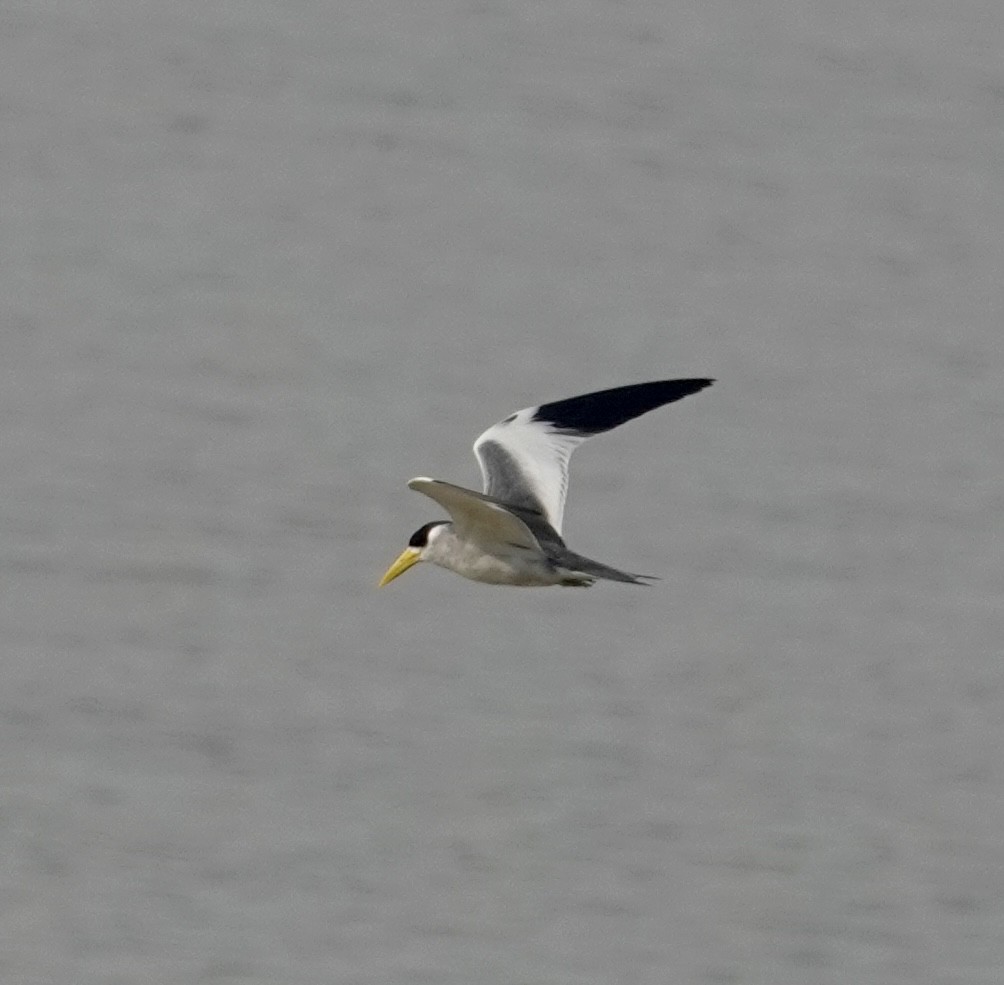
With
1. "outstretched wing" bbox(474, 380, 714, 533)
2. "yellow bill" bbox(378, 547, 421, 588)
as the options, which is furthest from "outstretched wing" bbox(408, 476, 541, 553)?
"outstretched wing" bbox(474, 380, 714, 533)

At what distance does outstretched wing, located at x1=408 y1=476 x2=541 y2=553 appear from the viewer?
12.0 meters

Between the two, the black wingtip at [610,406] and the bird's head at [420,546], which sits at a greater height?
the black wingtip at [610,406]

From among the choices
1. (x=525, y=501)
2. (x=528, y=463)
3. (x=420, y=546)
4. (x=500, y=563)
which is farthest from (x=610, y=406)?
(x=500, y=563)

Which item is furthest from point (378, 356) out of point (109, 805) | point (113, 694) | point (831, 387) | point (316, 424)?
point (109, 805)

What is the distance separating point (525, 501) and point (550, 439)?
0.66 m

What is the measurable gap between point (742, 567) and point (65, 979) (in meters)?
5.63

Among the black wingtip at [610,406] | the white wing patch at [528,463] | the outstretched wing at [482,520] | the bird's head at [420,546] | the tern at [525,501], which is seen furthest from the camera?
the black wingtip at [610,406]

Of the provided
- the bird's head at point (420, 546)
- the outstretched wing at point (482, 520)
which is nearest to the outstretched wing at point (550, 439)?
the bird's head at point (420, 546)

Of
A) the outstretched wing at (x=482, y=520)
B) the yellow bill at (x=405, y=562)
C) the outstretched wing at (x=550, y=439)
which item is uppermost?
the outstretched wing at (x=550, y=439)

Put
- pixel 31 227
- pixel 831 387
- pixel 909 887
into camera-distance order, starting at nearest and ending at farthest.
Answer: pixel 909 887 → pixel 831 387 → pixel 31 227

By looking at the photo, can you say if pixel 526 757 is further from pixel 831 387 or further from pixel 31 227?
pixel 31 227

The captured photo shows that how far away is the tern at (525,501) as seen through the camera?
1234 cm

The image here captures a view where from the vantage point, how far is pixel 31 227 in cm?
2256

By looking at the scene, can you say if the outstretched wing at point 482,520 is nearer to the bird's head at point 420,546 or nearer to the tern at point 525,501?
the tern at point 525,501
